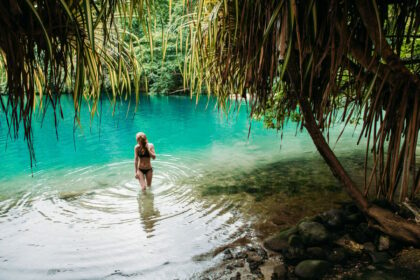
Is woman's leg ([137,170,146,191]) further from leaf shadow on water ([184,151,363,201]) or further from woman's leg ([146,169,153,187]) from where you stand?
leaf shadow on water ([184,151,363,201])

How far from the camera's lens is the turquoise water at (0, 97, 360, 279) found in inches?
161

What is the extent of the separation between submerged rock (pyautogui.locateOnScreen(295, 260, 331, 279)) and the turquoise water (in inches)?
46.9

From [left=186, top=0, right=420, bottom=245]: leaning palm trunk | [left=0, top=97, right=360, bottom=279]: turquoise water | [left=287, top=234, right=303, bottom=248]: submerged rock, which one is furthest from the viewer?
[left=0, top=97, right=360, bottom=279]: turquoise water

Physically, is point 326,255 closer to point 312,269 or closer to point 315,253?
point 315,253

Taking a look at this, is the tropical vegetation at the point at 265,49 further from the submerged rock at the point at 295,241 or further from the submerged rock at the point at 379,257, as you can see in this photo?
the submerged rock at the point at 295,241

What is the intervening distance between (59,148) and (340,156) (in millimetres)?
10679

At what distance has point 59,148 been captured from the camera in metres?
12.3

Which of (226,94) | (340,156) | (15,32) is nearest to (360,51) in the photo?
(226,94)

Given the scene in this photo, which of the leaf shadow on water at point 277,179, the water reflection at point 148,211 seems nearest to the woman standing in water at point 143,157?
the water reflection at point 148,211

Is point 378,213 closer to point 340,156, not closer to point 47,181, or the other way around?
point 340,156

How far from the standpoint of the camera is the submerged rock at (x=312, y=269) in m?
3.24

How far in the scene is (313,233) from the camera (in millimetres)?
3848

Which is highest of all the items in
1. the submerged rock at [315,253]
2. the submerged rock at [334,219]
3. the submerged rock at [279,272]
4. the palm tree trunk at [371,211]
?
the palm tree trunk at [371,211]

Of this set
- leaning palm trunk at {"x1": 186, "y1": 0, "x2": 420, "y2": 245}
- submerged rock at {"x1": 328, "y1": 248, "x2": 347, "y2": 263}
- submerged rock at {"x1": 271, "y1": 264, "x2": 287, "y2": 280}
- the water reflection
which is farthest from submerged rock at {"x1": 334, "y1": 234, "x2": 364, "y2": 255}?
the water reflection
